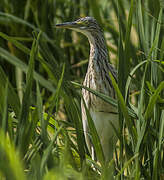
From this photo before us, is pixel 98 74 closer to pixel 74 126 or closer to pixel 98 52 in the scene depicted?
pixel 98 52

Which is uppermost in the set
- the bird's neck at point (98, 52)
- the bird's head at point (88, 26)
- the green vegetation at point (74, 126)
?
the bird's head at point (88, 26)

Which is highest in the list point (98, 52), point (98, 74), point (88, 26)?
point (88, 26)

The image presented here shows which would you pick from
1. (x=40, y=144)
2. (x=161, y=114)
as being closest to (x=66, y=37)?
(x=161, y=114)

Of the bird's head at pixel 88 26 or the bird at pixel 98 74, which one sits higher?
the bird's head at pixel 88 26

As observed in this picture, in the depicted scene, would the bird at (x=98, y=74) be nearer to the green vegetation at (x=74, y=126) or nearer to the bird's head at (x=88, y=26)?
the bird's head at (x=88, y=26)

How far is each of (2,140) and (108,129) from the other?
48.8 inches

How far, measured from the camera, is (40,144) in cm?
138

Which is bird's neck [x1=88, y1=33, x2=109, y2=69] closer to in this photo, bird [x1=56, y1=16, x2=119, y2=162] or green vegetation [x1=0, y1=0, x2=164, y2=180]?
bird [x1=56, y1=16, x2=119, y2=162]

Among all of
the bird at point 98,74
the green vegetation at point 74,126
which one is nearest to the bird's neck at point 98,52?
the bird at point 98,74

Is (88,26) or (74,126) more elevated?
(88,26)

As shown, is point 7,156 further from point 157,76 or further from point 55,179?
point 157,76

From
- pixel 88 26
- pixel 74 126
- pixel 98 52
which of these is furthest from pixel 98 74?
pixel 74 126

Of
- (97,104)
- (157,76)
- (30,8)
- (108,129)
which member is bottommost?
(108,129)

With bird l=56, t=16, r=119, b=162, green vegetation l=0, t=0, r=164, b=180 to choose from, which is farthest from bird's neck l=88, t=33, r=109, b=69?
green vegetation l=0, t=0, r=164, b=180
